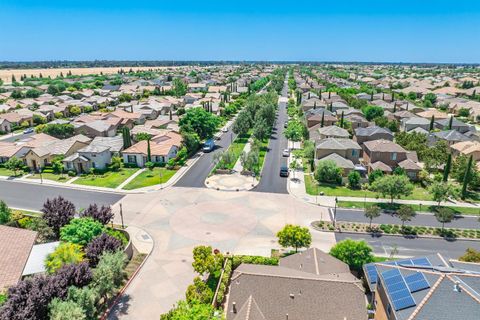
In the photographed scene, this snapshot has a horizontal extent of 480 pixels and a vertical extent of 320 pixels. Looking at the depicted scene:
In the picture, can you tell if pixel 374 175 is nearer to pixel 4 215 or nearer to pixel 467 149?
pixel 467 149

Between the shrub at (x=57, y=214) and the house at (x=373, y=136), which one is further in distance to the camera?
the house at (x=373, y=136)

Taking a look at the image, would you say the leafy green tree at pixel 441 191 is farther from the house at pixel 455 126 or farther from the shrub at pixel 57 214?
the house at pixel 455 126

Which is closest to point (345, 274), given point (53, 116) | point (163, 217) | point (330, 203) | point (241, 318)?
point (241, 318)

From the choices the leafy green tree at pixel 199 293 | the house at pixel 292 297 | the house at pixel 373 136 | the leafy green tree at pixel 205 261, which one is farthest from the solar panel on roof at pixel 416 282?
the house at pixel 373 136

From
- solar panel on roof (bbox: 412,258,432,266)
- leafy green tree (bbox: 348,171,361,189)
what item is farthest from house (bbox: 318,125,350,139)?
solar panel on roof (bbox: 412,258,432,266)

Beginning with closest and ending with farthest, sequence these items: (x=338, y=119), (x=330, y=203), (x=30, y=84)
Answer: (x=330, y=203) → (x=338, y=119) → (x=30, y=84)

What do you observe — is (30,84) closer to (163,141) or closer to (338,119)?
(163,141)
